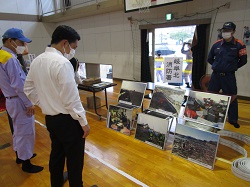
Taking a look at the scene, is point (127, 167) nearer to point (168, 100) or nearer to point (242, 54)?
point (168, 100)

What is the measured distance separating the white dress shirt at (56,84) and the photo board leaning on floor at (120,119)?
1.55 meters

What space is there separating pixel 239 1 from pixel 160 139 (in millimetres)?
3707

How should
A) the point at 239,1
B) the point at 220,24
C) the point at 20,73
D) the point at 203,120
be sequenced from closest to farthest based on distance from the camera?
the point at 20,73 → the point at 203,120 → the point at 239,1 → the point at 220,24

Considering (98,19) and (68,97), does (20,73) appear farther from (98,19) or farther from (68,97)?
(98,19)

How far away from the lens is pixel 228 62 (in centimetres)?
280

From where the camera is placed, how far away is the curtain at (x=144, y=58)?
5.70m

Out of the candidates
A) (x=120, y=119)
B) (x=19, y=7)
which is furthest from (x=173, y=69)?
(x=19, y=7)

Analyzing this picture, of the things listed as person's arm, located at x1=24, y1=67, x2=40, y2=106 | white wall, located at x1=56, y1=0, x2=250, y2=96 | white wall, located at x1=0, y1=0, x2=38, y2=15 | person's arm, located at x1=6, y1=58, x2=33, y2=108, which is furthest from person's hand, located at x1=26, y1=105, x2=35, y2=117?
white wall, located at x1=0, y1=0, x2=38, y2=15

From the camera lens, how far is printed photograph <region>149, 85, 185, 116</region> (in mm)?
2488

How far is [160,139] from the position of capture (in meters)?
2.39

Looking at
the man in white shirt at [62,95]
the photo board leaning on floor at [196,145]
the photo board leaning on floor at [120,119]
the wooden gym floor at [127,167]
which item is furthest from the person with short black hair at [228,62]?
the man in white shirt at [62,95]

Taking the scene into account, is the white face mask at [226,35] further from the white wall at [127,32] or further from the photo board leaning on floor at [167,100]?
the white wall at [127,32]

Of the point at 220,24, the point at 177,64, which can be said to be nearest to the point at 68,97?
the point at 177,64

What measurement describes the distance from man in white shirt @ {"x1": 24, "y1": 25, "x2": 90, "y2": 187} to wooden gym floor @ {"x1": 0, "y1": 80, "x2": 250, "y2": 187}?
26.5 inches
